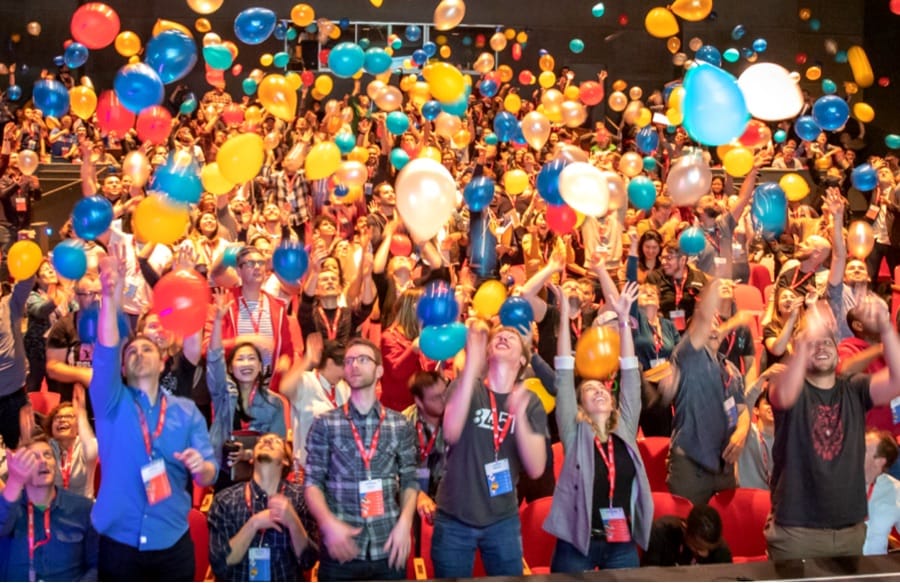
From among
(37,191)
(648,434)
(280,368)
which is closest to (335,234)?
(280,368)

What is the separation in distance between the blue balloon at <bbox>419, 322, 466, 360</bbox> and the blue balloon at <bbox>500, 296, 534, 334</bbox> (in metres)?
0.20

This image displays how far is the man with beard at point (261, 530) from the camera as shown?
3.07 meters

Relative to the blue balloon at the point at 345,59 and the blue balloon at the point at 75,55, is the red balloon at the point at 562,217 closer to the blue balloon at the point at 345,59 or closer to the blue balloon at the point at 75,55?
the blue balloon at the point at 345,59

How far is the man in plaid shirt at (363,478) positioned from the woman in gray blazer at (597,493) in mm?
537

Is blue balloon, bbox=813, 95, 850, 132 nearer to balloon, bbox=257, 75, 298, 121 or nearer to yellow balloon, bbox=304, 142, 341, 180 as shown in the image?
yellow balloon, bbox=304, 142, 341, 180

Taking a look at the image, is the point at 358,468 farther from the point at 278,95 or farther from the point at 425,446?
the point at 278,95

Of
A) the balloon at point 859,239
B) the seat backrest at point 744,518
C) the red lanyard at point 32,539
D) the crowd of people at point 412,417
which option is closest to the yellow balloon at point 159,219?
the crowd of people at point 412,417

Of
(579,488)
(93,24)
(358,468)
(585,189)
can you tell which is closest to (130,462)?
(358,468)

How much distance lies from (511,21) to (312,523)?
12.9 m

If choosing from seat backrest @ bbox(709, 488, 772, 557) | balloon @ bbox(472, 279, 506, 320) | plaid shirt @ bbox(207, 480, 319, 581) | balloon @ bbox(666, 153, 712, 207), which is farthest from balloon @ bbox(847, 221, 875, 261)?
plaid shirt @ bbox(207, 480, 319, 581)

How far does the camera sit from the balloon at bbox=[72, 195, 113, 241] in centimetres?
432

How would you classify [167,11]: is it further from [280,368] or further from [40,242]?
[280,368]

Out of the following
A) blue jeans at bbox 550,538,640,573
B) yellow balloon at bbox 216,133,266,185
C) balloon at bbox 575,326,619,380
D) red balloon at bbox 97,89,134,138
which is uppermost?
red balloon at bbox 97,89,134,138

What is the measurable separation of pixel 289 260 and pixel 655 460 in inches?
69.9
